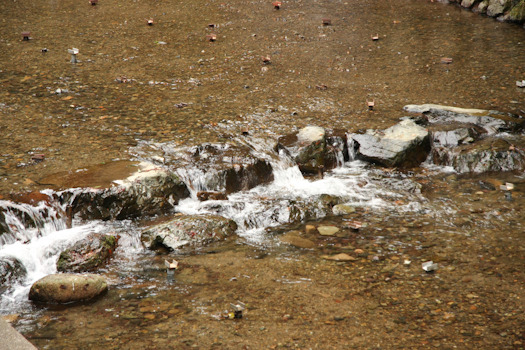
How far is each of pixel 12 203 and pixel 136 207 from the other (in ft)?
4.21

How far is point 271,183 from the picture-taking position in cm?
630

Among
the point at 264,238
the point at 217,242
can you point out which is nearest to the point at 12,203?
the point at 217,242

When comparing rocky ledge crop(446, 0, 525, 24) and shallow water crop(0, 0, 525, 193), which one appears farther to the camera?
rocky ledge crop(446, 0, 525, 24)

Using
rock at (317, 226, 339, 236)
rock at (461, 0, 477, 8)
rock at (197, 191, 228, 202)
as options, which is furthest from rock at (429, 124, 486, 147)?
rock at (461, 0, 477, 8)

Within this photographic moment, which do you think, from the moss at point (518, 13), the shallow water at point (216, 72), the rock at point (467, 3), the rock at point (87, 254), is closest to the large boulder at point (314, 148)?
the shallow water at point (216, 72)

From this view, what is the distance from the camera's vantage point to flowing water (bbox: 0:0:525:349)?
12.4 ft

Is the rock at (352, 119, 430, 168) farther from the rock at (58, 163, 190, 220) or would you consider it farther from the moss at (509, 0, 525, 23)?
the moss at (509, 0, 525, 23)

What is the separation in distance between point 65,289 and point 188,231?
55.9 inches

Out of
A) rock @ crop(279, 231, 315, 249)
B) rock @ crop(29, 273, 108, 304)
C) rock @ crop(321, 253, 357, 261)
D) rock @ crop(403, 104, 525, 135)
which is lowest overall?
rock @ crop(321, 253, 357, 261)

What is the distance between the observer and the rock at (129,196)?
525 centimetres

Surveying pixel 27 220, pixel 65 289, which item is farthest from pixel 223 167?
pixel 65 289

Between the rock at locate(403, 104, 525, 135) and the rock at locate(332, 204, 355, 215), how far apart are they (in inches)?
96.7

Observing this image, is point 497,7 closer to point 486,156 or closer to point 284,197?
point 486,156

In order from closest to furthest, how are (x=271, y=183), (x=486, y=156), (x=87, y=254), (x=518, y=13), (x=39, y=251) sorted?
(x=87, y=254) → (x=39, y=251) → (x=271, y=183) → (x=486, y=156) → (x=518, y=13)
